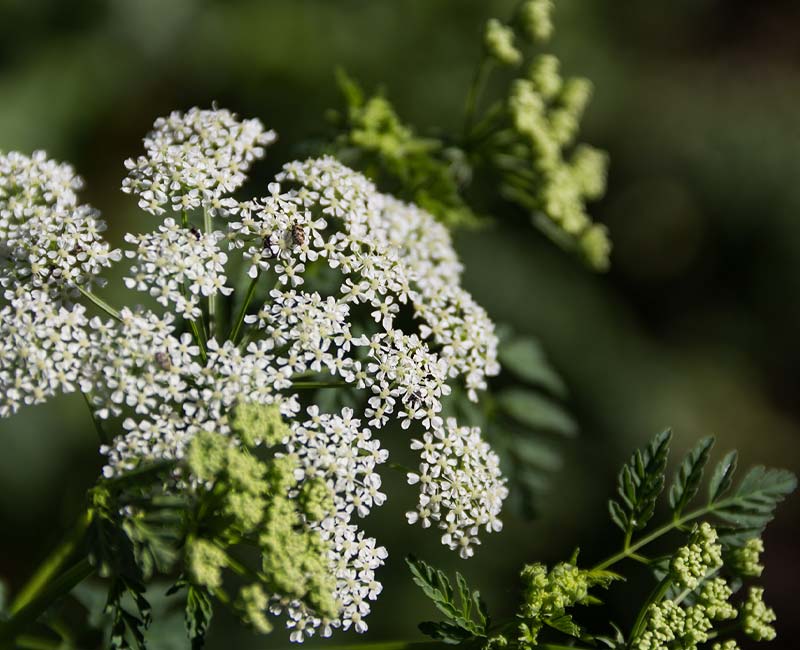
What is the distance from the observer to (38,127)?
27.0 ft

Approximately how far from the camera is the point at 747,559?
324cm

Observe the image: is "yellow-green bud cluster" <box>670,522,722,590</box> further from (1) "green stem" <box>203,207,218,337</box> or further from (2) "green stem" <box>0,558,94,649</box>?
(2) "green stem" <box>0,558,94,649</box>

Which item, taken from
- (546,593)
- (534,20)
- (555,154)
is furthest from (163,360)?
(534,20)

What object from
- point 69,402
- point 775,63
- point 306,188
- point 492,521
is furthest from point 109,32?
point 775,63

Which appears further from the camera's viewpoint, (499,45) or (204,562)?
(499,45)

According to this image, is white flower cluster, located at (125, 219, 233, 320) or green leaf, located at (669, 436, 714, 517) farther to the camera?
green leaf, located at (669, 436, 714, 517)

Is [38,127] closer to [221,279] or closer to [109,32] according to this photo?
[109,32]

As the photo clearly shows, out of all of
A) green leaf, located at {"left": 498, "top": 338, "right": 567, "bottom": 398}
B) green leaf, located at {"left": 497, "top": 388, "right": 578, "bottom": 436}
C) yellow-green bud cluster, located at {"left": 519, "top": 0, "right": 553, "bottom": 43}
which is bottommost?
green leaf, located at {"left": 497, "top": 388, "right": 578, "bottom": 436}

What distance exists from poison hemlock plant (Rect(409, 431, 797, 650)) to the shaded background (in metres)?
4.16

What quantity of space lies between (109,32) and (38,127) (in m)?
1.18

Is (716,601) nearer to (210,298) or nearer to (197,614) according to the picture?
(197,614)

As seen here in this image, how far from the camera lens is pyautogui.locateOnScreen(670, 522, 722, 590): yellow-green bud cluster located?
305cm

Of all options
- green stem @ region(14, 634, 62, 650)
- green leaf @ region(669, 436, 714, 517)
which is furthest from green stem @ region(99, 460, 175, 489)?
green leaf @ region(669, 436, 714, 517)

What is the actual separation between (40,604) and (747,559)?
2.53 metres
